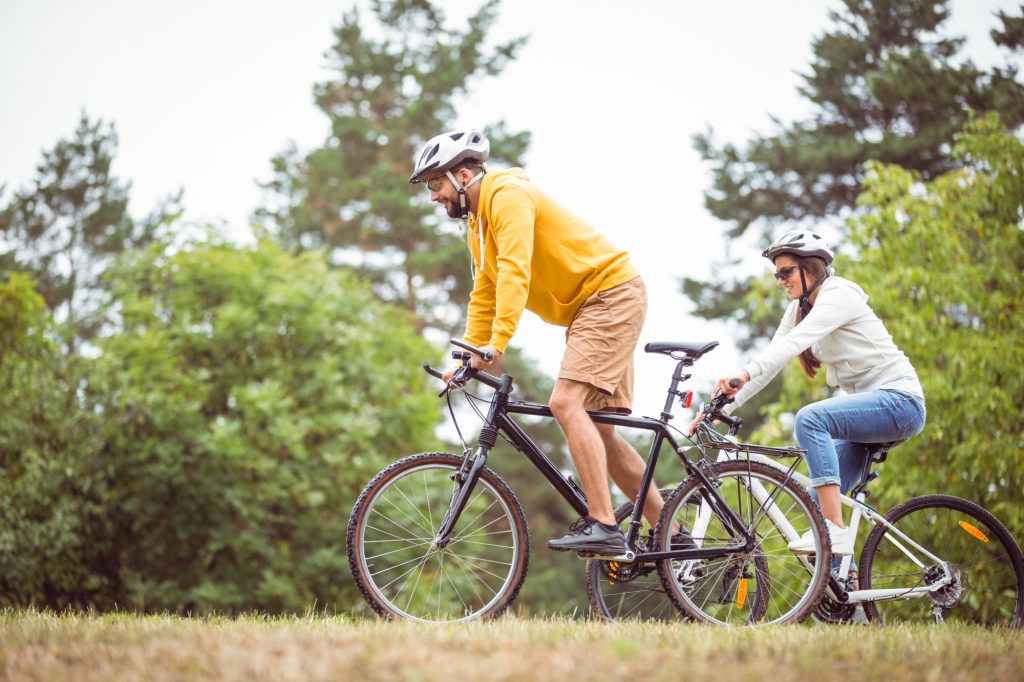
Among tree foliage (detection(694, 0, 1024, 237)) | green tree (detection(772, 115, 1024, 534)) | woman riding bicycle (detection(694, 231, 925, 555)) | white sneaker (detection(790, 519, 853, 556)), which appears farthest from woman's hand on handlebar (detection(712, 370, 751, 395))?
tree foliage (detection(694, 0, 1024, 237))

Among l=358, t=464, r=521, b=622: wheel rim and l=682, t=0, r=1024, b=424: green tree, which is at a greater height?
l=682, t=0, r=1024, b=424: green tree

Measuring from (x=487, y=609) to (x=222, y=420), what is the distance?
1283cm

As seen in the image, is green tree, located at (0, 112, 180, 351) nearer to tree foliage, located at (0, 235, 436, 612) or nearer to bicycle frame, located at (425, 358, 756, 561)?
tree foliage, located at (0, 235, 436, 612)

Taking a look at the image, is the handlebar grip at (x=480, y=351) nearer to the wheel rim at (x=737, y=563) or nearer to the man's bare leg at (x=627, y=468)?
the man's bare leg at (x=627, y=468)

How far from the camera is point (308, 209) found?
84.0ft

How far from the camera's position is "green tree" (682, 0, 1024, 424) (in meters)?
18.9

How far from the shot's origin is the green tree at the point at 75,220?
29.8 m

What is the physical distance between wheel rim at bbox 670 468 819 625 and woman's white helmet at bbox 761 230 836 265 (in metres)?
1.14

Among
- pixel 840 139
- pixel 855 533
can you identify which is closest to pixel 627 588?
pixel 855 533

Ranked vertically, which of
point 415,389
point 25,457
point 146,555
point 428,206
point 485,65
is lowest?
point 146,555

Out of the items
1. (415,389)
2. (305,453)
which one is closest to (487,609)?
(305,453)

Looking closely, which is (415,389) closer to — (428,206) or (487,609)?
(428,206)

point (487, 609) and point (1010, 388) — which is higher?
point (1010, 388)

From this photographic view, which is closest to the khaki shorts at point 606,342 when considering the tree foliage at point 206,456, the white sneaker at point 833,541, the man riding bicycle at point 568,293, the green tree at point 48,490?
the man riding bicycle at point 568,293
